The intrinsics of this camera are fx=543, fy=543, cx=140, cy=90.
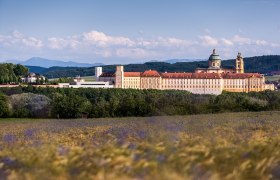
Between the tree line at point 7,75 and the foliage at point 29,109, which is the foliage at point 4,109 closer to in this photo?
the foliage at point 29,109

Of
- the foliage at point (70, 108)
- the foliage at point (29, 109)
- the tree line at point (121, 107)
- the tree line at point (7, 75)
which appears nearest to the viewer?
the tree line at point (121, 107)

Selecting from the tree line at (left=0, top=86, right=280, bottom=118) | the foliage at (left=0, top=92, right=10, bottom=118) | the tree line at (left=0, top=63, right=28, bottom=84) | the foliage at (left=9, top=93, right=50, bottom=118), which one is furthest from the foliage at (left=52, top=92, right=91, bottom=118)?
the tree line at (left=0, top=63, right=28, bottom=84)

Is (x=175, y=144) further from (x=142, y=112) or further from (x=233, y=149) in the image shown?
(x=142, y=112)

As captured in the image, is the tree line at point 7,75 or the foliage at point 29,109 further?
the tree line at point 7,75

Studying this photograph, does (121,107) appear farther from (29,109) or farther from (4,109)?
(29,109)

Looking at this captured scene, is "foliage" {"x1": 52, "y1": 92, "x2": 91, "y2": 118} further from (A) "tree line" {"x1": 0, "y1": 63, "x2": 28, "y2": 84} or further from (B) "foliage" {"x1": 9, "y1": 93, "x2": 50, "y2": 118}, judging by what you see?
(A) "tree line" {"x1": 0, "y1": 63, "x2": 28, "y2": 84}

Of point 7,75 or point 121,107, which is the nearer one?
point 121,107

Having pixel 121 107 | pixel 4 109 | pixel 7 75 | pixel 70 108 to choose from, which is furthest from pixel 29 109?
pixel 7 75

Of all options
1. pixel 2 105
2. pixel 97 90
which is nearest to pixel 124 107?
pixel 2 105

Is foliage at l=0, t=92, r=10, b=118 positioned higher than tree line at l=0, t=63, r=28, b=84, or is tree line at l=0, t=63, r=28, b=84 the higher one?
tree line at l=0, t=63, r=28, b=84

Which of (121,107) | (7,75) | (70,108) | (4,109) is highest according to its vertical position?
(7,75)

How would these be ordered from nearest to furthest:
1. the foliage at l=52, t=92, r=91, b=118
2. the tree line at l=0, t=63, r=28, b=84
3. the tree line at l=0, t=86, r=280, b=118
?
the tree line at l=0, t=86, r=280, b=118
the foliage at l=52, t=92, r=91, b=118
the tree line at l=0, t=63, r=28, b=84

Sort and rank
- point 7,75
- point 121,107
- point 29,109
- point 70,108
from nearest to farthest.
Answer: point 121,107 → point 70,108 → point 29,109 → point 7,75

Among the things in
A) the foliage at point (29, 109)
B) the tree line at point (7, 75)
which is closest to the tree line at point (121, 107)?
the foliage at point (29, 109)
